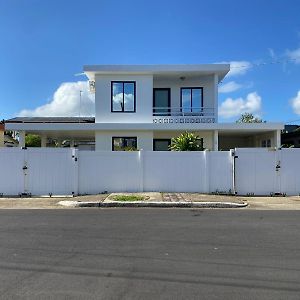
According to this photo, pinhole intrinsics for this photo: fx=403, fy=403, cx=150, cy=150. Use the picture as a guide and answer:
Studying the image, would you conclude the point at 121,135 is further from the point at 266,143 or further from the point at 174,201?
the point at 174,201

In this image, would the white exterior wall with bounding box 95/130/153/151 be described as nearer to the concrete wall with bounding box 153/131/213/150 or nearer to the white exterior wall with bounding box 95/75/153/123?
the white exterior wall with bounding box 95/75/153/123

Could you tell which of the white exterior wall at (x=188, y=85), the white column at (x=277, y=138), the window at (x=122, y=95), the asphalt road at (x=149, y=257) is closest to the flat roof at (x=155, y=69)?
the window at (x=122, y=95)

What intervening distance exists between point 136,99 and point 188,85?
137 inches

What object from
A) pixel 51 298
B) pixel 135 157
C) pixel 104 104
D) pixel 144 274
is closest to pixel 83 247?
pixel 144 274

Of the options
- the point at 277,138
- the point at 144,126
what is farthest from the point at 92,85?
the point at 277,138

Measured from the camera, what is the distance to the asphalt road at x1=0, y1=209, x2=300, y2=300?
5.22m

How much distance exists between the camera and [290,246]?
7.70m

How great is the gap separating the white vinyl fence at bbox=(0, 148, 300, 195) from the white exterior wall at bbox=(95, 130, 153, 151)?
21.1 ft

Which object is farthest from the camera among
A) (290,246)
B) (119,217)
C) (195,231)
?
(119,217)

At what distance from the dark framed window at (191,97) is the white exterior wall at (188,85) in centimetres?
19

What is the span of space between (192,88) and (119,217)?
48.9 feet

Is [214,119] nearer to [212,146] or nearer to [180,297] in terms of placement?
[212,146]

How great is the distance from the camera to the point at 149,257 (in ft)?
22.4

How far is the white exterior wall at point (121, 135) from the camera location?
23.1 metres
